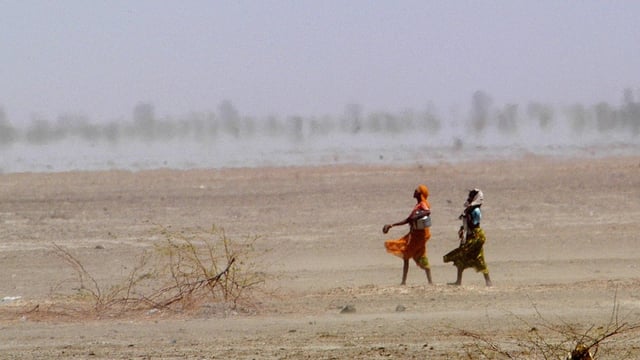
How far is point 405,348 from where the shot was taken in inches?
482

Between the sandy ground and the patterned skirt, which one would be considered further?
the patterned skirt

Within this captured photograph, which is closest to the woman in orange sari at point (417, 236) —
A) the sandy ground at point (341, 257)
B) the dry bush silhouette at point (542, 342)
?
the sandy ground at point (341, 257)

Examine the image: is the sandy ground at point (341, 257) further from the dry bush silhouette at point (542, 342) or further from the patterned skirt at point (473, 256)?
the patterned skirt at point (473, 256)

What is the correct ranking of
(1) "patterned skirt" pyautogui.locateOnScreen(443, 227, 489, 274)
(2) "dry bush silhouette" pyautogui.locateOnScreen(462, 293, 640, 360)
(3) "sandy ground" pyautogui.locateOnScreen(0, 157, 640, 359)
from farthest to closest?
(1) "patterned skirt" pyautogui.locateOnScreen(443, 227, 489, 274), (3) "sandy ground" pyautogui.locateOnScreen(0, 157, 640, 359), (2) "dry bush silhouette" pyautogui.locateOnScreen(462, 293, 640, 360)

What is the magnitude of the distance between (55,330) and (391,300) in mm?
3990

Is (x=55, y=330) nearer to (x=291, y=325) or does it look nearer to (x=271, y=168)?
(x=291, y=325)

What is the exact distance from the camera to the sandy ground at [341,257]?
12852 mm

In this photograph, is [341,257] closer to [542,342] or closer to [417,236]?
[417,236]

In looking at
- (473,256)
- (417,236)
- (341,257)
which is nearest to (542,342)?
(473,256)

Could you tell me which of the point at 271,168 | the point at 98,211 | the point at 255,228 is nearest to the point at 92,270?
the point at 255,228

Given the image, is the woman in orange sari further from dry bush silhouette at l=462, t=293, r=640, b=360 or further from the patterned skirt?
dry bush silhouette at l=462, t=293, r=640, b=360

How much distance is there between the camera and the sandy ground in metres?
12.9

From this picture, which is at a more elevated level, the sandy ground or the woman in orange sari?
the woman in orange sari

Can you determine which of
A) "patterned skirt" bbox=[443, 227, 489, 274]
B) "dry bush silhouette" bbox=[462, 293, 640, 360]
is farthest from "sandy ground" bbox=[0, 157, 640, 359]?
"patterned skirt" bbox=[443, 227, 489, 274]
